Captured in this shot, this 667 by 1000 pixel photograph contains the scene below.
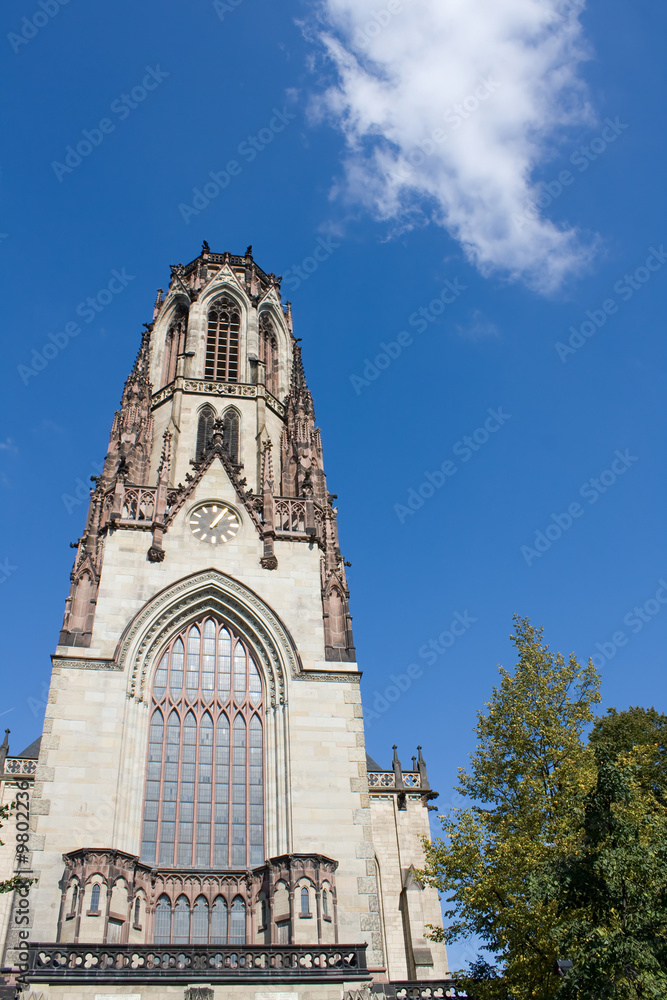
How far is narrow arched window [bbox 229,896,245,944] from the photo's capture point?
20922mm

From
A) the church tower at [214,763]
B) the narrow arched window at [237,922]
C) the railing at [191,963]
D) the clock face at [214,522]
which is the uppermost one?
the clock face at [214,522]

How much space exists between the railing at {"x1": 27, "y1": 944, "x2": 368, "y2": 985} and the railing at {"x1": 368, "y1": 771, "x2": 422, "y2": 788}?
438 inches

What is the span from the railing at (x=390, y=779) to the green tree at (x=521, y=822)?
394 inches

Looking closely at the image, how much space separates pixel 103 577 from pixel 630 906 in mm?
17436

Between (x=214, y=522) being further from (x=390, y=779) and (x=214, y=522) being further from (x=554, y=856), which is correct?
(x=554, y=856)

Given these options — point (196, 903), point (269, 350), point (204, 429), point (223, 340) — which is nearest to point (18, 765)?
point (196, 903)

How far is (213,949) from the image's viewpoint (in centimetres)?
1844

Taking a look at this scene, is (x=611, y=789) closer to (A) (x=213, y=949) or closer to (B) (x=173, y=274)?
(A) (x=213, y=949)

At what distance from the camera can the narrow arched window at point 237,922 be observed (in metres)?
20.9

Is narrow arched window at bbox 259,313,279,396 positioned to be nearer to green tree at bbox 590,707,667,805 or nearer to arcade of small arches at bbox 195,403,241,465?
arcade of small arches at bbox 195,403,241,465

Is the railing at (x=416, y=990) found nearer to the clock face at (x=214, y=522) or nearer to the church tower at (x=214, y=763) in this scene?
the church tower at (x=214, y=763)

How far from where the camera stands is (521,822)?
17859 millimetres

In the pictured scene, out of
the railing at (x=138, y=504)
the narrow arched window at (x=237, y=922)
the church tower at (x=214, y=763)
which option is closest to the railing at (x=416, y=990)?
the church tower at (x=214, y=763)

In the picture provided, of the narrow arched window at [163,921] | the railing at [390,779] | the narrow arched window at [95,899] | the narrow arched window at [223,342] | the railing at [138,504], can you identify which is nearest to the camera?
the narrow arched window at [95,899]
